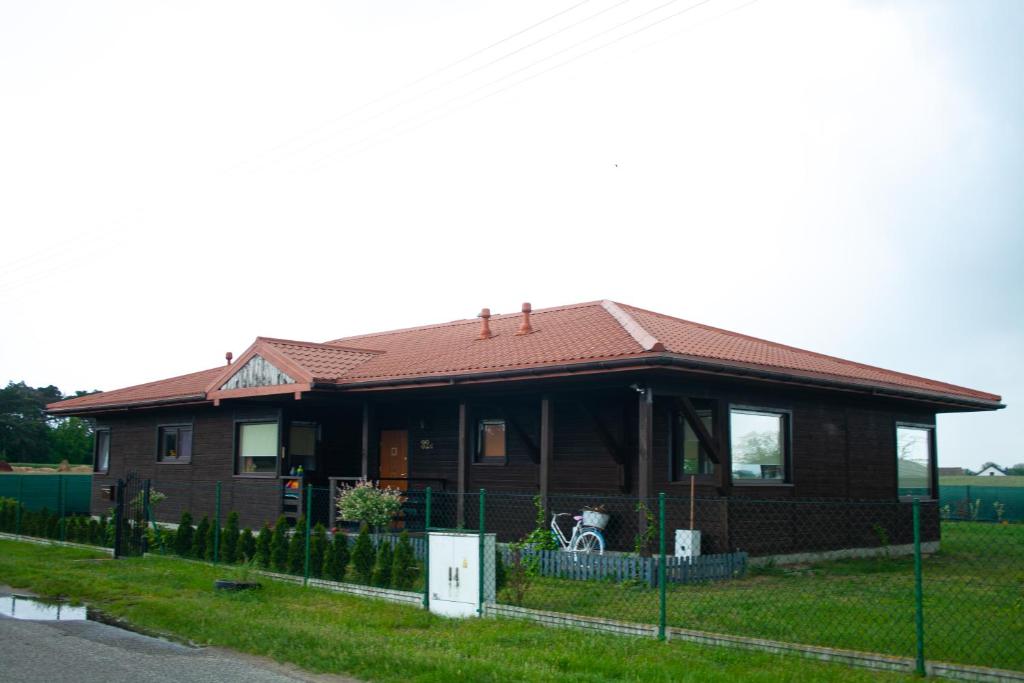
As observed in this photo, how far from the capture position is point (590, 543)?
15.6 m

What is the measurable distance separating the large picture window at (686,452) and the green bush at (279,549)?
243 inches

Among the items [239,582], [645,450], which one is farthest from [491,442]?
[239,582]

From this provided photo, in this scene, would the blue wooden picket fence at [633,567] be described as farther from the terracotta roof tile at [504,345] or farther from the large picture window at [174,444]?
the large picture window at [174,444]

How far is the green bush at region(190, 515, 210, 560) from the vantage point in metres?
16.5

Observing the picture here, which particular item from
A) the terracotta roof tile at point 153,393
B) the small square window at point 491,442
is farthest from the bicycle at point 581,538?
the terracotta roof tile at point 153,393

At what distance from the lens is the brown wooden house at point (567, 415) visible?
1523 centimetres

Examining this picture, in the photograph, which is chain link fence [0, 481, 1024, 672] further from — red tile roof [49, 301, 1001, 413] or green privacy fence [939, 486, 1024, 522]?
green privacy fence [939, 486, 1024, 522]

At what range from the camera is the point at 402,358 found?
63.8 ft

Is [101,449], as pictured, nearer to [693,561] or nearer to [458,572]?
[458,572]

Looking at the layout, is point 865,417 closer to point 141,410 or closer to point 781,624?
point 781,624

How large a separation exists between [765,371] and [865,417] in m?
5.25

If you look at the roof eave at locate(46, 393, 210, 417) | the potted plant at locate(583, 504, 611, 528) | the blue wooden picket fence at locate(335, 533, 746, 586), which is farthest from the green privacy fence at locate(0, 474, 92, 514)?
the blue wooden picket fence at locate(335, 533, 746, 586)

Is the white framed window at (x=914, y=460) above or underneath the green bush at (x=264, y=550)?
above

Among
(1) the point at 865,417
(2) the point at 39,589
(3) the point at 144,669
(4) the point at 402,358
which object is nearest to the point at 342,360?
(4) the point at 402,358
